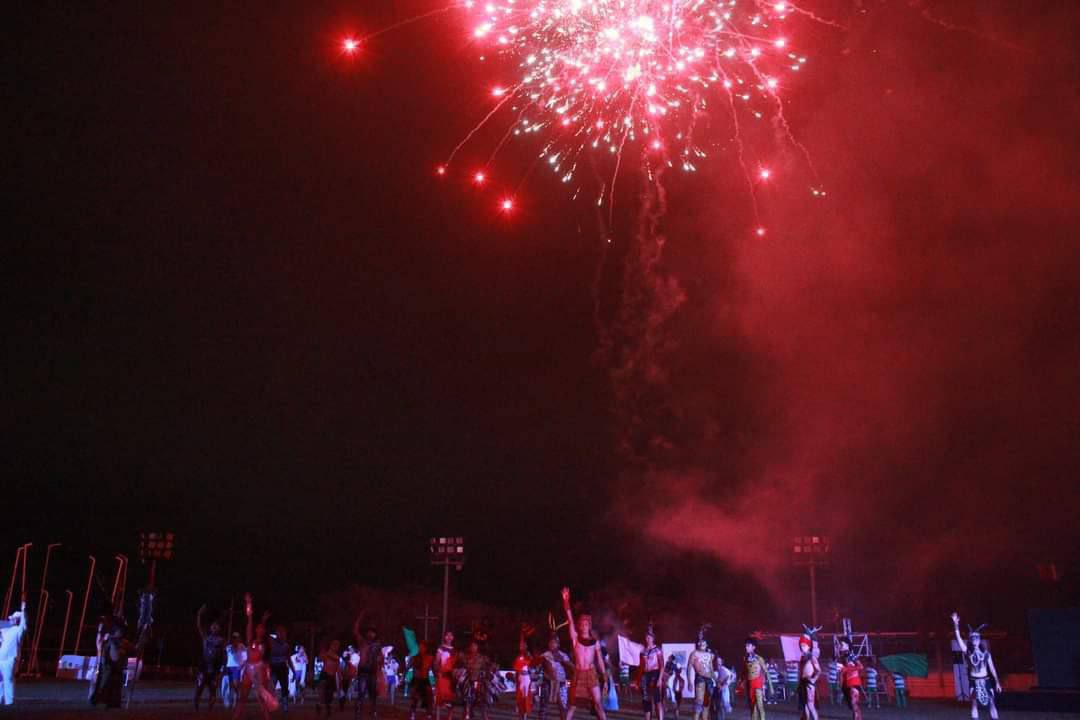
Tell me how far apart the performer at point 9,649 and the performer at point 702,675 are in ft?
40.3

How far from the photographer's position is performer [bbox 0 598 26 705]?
16.7 metres

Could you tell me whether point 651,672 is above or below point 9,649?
below

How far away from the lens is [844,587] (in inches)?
2491

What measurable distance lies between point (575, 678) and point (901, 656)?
83.8 ft

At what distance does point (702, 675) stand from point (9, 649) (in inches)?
497

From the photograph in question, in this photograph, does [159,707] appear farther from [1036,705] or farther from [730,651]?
[730,651]

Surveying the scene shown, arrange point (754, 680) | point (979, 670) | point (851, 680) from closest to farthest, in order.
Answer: point (754, 680) < point (851, 680) < point (979, 670)

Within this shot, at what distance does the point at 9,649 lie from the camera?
16.9 m

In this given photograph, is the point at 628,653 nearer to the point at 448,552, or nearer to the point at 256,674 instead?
the point at 448,552

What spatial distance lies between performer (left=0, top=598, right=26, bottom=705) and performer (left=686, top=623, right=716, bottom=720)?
12.3m

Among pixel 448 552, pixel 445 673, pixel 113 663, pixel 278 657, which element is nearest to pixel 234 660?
pixel 278 657

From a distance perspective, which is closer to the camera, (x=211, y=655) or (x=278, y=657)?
(x=278, y=657)

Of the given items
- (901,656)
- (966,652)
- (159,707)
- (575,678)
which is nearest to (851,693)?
(966,652)

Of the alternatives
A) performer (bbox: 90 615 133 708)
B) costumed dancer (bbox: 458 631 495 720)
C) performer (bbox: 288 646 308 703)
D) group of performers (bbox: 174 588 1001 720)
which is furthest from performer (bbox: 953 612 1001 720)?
performer (bbox: 90 615 133 708)
